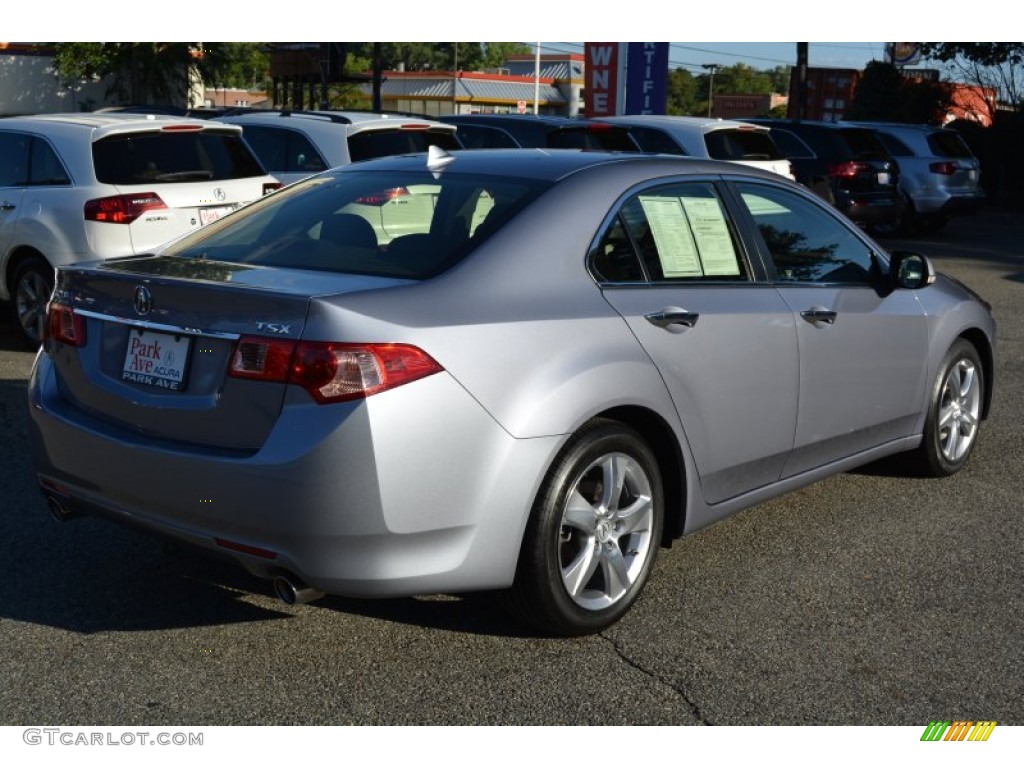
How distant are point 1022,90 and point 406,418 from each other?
3098 centimetres

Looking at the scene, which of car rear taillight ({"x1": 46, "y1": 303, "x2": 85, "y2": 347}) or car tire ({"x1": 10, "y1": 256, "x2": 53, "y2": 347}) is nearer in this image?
car rear taillight ({"x1": 46, "y1": 303, "x2": 85, "y2": 347})

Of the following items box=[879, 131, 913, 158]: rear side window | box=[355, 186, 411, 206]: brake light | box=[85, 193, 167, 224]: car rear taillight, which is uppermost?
box=[355, 186, 411, 206]: brake light

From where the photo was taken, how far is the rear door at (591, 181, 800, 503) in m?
4.54

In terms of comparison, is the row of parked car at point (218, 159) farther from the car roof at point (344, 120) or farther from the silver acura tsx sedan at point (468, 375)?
the silver acura tsx sedan at point (468, 375)

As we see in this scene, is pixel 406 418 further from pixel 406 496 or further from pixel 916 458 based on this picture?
pixel 916 458

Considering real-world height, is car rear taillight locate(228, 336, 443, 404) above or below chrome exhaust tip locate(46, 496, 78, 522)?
above

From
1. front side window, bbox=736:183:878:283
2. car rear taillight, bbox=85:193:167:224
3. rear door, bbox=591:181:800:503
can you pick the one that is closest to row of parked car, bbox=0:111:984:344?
car rear taillight, bbox=85:193:167:224

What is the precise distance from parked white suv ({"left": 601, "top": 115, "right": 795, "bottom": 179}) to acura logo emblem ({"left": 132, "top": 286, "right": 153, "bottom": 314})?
1130 cm

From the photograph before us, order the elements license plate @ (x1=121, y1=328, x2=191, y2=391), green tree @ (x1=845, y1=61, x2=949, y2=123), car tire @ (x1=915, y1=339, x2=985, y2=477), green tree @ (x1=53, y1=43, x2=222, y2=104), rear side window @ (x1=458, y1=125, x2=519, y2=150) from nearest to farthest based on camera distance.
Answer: license plate @ (x1=121, y1=328, x2=191, y2=391)
car tire @ (x1=915, y1=339, x2=985, y2=477)
rear side window @ (x1=458, y1=125, x2=519, y2=150)
green tree @ (x1=845, y1=61, x2=949, y2=123)
green tree @ (x1=53, y1=43, x2=222, y2=104)

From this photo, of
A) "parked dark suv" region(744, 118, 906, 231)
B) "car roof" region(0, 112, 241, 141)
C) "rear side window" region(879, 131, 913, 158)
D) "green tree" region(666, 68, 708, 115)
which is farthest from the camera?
"green tree" region(666, 68, 708, 115)

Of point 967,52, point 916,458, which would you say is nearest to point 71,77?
point 967,52

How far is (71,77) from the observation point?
4091 cm

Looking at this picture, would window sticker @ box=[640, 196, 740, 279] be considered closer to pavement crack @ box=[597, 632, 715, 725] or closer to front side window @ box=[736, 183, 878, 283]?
front side window @ box=[736, 183, 878, 283]

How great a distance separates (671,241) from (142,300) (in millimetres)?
1892
